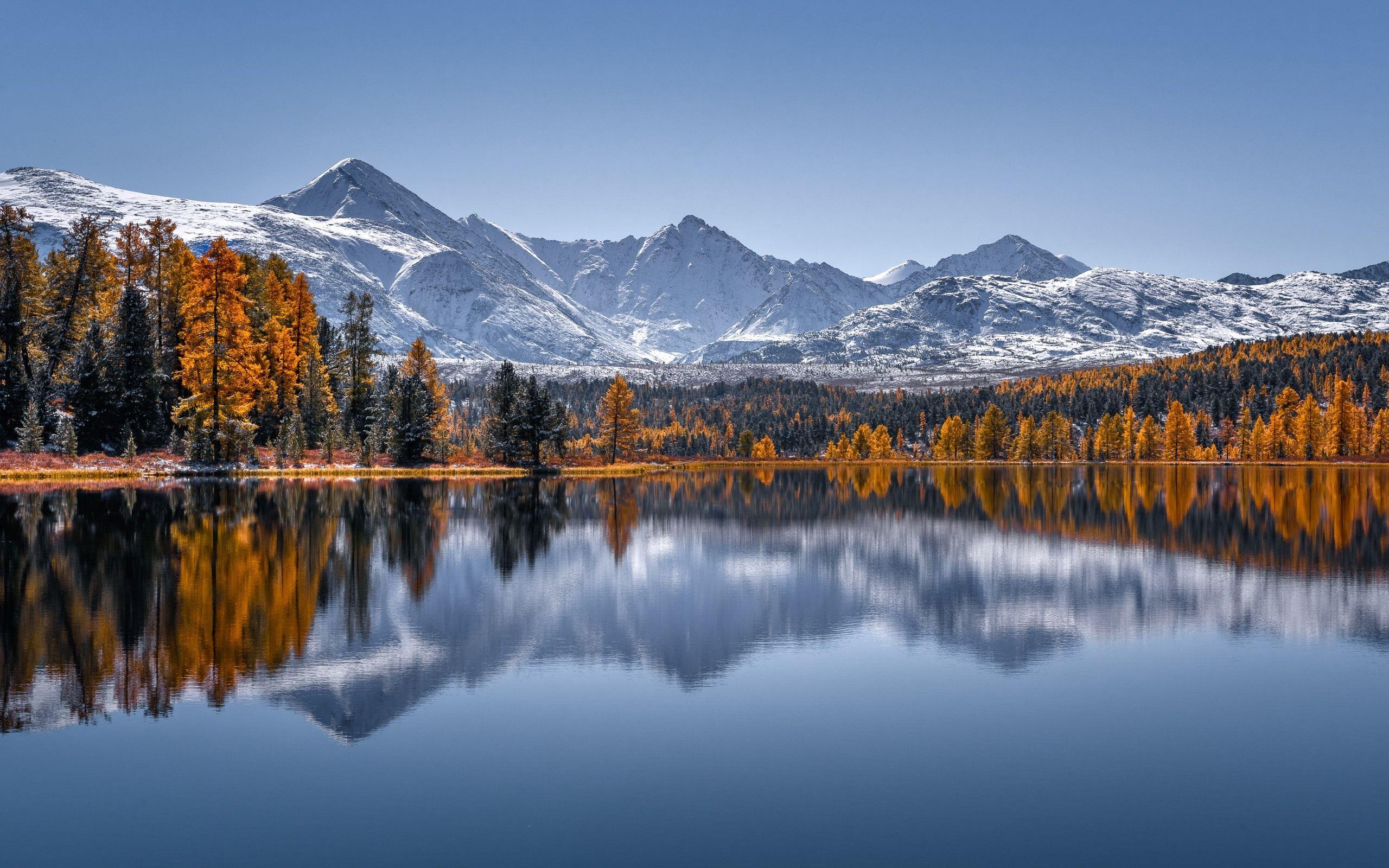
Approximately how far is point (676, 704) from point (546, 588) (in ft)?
48.7

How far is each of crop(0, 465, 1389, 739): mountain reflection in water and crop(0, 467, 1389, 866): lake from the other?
0.62 feet

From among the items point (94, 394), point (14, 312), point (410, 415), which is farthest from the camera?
point (410, 415)

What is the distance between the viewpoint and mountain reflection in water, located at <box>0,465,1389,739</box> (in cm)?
2159

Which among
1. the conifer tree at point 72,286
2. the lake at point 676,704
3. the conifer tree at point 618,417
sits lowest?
the lake at point 676,704

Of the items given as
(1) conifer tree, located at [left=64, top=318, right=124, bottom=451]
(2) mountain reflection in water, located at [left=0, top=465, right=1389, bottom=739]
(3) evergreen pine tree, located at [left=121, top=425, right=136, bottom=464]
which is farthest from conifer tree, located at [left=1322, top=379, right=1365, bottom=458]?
(1) conifer tree, located at [left=64, top=318, right=124, bottom=451]

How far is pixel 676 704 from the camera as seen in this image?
19.8 metres

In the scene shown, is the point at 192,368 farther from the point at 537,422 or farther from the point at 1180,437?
the point at 1180,437

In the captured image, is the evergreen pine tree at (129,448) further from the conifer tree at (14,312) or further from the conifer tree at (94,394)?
the conifer tree at (14,312)

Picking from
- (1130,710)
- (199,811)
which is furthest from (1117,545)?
(199,811)

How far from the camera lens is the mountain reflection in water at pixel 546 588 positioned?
2159 cm

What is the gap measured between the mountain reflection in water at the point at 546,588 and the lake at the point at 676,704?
0.19 m

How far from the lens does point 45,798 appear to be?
14.1 metres

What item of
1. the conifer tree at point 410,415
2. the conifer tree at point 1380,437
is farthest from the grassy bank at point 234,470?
the conifer tree at point 1380,437

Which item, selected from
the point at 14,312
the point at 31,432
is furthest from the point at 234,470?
the point at 14,312
